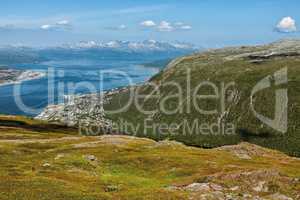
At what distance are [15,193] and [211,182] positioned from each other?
63.5ft

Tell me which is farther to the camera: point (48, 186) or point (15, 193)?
point (48, 186)

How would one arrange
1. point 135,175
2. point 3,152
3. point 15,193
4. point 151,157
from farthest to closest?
point 3,152 → point 151,157 → point 135,175 → point 15,193

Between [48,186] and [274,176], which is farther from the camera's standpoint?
[274,176]

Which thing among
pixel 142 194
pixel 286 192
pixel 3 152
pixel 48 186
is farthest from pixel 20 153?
pixel 286 192

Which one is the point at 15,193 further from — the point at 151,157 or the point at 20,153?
the point at 20,153

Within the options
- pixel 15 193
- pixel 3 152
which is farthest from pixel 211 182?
pixel 3 152

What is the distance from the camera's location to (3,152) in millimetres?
82000

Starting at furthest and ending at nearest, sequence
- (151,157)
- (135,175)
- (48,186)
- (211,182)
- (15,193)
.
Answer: (151,157) < (135,175) < (211,182) < (48,186) < (15,193)

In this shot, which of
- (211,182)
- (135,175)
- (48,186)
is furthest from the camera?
(135,175)

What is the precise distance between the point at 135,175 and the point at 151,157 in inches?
434

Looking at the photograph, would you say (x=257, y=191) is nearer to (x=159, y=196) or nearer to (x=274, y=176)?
(x=274, y=176)

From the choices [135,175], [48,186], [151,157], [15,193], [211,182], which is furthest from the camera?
[151,157]

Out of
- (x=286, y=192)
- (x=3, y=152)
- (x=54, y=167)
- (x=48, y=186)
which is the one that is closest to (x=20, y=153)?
(x=3, y=152)

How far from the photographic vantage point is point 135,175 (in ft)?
208
